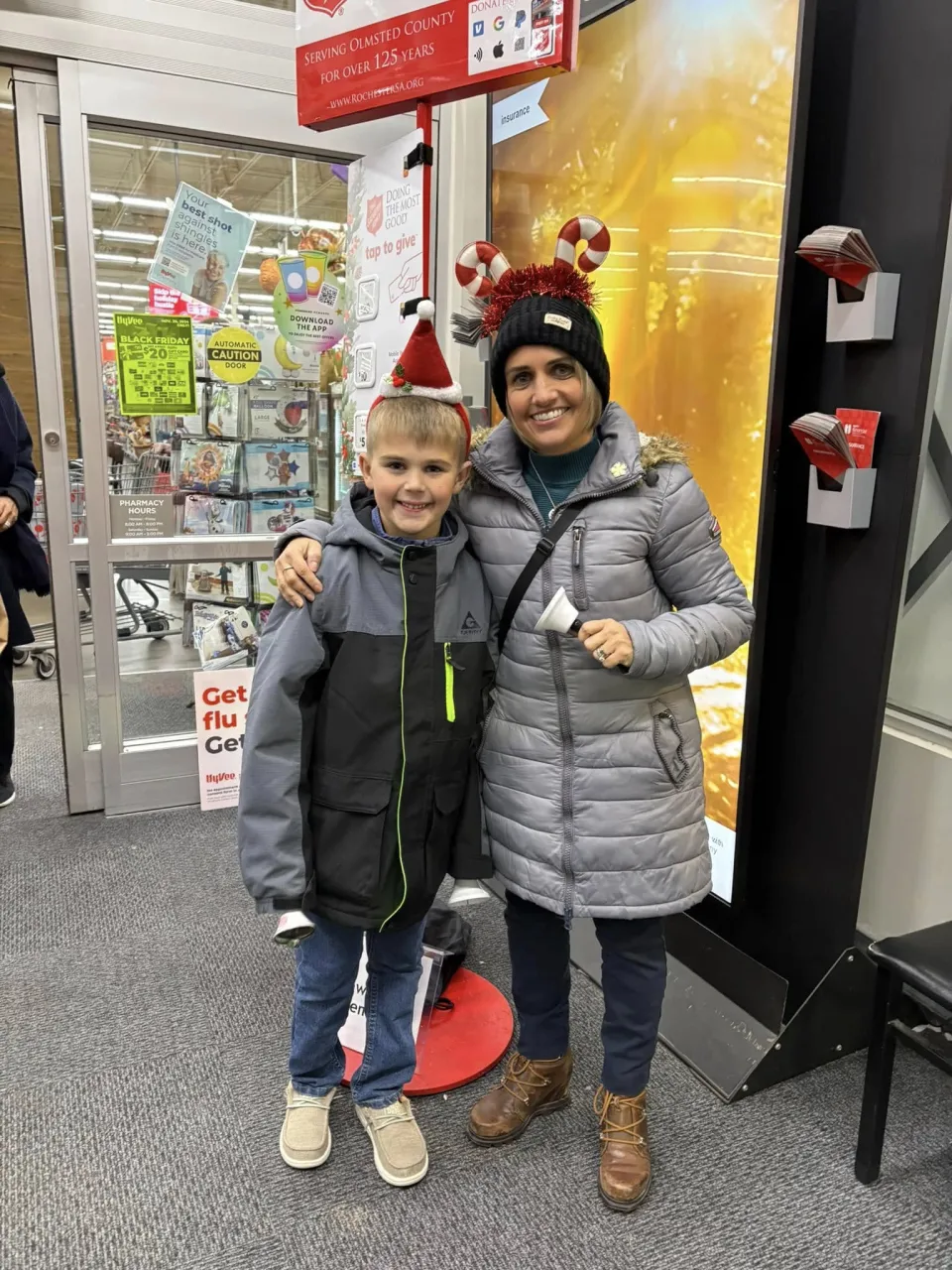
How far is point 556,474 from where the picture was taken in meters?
1.48

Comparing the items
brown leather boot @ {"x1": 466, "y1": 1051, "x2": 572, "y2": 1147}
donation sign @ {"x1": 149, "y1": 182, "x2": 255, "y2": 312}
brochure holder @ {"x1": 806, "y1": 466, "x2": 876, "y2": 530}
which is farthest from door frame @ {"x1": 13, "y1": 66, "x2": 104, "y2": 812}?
brochure holder @ {"x1": 806, "y1": 466, "x2": 876, "y2": 530}

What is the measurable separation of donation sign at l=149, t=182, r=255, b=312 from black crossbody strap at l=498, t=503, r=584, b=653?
6.55ft

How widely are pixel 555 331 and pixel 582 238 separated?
205 millimetres

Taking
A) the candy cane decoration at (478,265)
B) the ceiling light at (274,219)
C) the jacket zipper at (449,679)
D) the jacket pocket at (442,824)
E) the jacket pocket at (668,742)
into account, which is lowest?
the jacket pocket at (442,824)

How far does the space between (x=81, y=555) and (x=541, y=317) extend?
6.61 ft

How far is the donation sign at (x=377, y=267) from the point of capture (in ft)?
6.85

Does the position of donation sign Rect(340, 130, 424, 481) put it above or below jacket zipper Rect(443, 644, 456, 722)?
above

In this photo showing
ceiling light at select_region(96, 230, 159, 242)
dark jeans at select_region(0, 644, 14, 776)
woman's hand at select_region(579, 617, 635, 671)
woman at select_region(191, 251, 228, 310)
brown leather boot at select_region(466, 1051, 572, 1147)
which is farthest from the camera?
dark jeans at select_region(0, 644, 14, 776)

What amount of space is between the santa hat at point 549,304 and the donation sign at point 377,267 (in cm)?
57

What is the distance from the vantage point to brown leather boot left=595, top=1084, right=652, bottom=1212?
1.51 m

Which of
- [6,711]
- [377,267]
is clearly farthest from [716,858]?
[6,711]

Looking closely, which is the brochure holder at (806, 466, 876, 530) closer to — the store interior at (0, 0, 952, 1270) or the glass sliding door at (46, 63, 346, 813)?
the store interior at (0, 0, 952, 1270)

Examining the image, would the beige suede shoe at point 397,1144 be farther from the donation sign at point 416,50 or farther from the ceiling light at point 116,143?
the ceiling light at point 116,143

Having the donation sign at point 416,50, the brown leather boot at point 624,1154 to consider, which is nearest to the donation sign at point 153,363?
the donation sign at point 416,50
